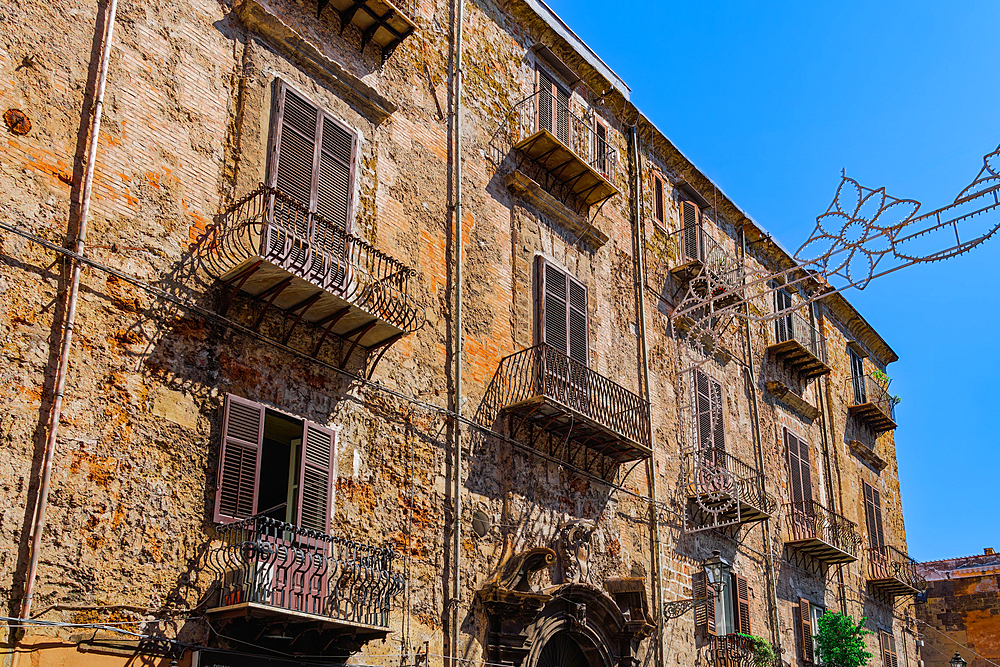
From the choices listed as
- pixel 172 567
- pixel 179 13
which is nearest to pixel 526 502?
pixel 172 567

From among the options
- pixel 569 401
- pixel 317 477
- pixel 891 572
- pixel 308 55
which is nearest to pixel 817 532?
pixel 891 572

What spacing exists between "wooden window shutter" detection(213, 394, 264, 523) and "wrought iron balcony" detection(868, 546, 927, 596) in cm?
2017

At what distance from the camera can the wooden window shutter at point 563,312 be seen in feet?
53.0

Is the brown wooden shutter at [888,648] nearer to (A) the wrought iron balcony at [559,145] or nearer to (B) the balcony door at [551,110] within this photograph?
(A) the wrought iron balcony at [559,145]

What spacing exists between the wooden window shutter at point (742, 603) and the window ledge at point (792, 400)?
17.7ft

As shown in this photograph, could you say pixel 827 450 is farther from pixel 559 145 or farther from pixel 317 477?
pixel 317 477

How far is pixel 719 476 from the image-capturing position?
19250 millimetres

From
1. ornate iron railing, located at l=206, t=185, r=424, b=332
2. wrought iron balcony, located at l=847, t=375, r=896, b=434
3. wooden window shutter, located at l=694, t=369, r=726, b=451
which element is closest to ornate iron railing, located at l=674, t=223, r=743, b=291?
wooden window shutter, located at l=694, t=369, r=726, b=451

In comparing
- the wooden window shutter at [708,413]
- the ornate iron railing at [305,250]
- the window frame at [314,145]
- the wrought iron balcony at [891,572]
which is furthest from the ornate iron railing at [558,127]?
the wrought iron balcony at [891,572]

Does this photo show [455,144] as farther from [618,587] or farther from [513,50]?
[618,587]

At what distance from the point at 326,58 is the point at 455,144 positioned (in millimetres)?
2735

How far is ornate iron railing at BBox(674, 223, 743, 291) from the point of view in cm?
2111

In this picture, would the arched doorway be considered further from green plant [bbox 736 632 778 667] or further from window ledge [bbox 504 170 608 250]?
window ledge [bbox 504 170 608 250]

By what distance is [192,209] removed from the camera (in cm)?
1116
